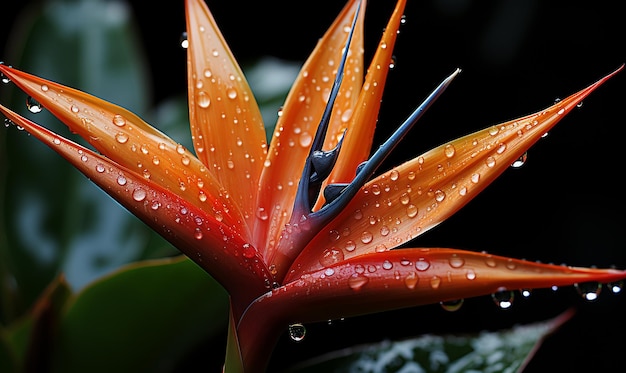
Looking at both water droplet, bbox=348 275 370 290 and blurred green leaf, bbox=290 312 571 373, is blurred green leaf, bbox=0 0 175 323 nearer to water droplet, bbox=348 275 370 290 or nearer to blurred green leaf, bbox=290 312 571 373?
blurred green leaf, bbox=290 312 571 373

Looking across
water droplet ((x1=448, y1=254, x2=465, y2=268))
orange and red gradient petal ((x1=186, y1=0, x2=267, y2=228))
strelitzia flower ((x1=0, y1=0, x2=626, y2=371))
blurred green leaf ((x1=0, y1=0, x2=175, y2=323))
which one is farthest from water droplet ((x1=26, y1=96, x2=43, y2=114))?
blurred green leaf ((x1=0, y1=0, x2=175, y2=323))

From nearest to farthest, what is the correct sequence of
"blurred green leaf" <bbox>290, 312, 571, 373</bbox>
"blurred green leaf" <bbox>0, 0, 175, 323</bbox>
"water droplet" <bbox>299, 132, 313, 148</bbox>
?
"water droplet" <bbox>299, 132, 313, 148</bbox> < "blurred green leaf" <bbox>290, 312, 571, 373</bbox> < "blurred green leaf" <bbox>0, 0, 175, 323</bbox>

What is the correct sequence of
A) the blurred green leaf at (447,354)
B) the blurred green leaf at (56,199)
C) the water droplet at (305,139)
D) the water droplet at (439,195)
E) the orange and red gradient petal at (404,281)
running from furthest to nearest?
the blurred green leaf at (56,199) < the blurred green leaf at (447,354) < the water droplet at (305,139) < the water droplet at (439,195) < the orange and red gradient petal at (404,281)

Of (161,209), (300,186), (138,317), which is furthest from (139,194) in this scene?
(138,317)

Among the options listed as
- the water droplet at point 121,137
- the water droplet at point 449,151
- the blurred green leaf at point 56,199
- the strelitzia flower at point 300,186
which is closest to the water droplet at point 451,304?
the strelitzia flower at point 300,186

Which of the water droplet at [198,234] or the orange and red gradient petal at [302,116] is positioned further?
the orange and red gradient petal at [302,116]

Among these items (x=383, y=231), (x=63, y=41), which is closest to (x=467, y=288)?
(x=383, y=231)

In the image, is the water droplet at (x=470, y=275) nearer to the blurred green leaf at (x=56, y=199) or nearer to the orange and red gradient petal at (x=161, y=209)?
the orange and red gradient petal at (x=161, y=209)

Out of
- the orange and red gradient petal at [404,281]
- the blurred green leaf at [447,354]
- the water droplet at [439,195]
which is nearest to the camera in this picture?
the orange and red gradient petal at [404,281]
